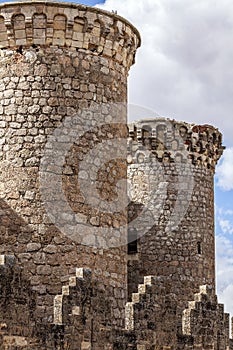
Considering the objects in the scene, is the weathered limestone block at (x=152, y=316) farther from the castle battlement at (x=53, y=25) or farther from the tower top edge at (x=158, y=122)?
the tower top edge at (x=158, y=122)

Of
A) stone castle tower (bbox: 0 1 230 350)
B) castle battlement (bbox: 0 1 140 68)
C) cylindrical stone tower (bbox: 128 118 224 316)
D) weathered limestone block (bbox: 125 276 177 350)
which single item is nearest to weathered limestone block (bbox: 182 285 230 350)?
stone castle tower (bbox: 0 1 230 350)

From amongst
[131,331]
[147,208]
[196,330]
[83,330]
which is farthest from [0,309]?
[147,208]

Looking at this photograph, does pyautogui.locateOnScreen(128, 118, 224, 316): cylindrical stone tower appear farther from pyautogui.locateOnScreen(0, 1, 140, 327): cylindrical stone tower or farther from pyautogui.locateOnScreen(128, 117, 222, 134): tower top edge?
pyautogui.locateOnScreen(0, 1, 140, 327): cylindrical stone tower

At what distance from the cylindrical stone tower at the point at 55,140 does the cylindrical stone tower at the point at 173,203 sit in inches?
339

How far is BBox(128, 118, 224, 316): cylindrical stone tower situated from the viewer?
2595 centimetres

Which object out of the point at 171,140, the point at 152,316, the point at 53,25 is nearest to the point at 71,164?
the point at 53,25

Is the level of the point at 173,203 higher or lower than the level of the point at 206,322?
higher

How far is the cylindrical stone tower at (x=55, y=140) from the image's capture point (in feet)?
53.9

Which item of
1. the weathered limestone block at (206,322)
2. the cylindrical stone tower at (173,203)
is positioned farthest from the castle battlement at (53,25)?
the cylindrical stone tower at (173,203)

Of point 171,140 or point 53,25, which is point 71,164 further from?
point 171,140

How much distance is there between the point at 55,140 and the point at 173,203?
1022 cm

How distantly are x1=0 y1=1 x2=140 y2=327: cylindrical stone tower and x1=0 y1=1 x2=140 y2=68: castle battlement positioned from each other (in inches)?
0.6

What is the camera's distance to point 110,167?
56.7 ft

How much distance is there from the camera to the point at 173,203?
2661cm
